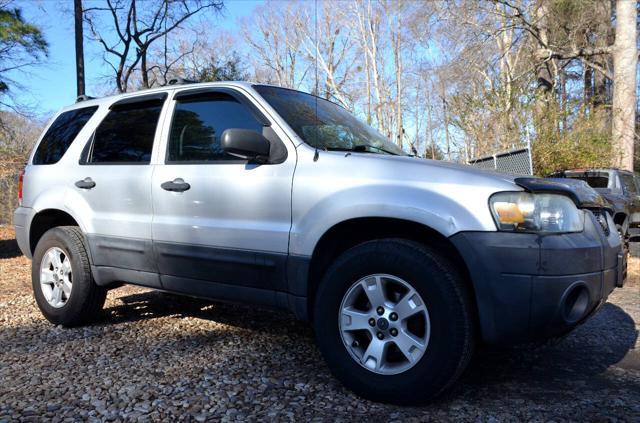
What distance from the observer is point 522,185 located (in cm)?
262

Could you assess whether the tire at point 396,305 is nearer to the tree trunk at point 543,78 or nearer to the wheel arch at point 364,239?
the wheel arch at point 364,239

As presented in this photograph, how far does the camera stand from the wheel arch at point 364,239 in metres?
2.78

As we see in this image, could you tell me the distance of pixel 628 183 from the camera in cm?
1030

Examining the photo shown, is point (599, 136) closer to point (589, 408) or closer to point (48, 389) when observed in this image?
point (589, 408)

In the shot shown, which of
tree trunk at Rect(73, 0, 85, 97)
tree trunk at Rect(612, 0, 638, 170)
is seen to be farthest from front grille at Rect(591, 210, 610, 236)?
tree trunk at Rect(612, 0, 638, 170)

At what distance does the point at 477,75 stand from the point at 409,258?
68.4 feet

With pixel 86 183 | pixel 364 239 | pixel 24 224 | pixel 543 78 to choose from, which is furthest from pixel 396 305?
pixel 543 78

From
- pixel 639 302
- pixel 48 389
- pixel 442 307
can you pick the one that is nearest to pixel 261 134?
pixel 442 307

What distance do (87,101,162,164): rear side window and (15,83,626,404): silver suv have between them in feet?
0.04

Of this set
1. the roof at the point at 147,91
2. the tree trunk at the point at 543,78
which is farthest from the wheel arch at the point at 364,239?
the tree trunk at the point at 543,78

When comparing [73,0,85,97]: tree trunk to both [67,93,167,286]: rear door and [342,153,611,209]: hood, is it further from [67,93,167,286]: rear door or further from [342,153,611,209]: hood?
[342,153,611,209]: hood

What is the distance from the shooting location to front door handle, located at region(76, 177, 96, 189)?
4.12 meters

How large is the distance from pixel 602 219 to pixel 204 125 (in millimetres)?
2707

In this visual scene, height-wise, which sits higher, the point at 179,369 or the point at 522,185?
the point at 522,185
